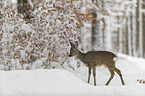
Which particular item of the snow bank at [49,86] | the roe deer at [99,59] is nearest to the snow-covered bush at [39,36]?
the roe deer at [99,59]

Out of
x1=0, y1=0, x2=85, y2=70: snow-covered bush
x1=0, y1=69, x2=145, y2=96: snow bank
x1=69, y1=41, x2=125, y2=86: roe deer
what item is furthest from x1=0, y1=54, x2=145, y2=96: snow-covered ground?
x1=0, y1=0, x2=85, y2=70: snow-covered bush

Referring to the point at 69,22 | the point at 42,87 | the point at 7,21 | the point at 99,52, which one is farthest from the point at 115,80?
the point at 7,21

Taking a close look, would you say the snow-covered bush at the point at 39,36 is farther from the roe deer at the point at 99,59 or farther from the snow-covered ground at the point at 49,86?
the snow-covered ground at the point at 49,86

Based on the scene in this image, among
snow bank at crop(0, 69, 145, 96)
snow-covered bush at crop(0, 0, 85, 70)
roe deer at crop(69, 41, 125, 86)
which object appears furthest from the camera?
snow-covered bush at crop(0, 0, 85, 70)

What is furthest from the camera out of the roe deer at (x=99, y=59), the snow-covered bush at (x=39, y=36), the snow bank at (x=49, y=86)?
the snow-covered bush at (x=39, y=36)

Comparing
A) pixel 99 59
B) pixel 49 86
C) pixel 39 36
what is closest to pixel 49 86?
pixel 49 86

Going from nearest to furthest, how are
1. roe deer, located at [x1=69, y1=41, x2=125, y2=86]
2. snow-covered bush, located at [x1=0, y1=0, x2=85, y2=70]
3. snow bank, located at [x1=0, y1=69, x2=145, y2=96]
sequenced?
snow bank, located at [x1=0, y1=69, x2=145, y2=96] < roe deer, located at [x1=69, y1=41, x2=125, y2=86] < snow-covered bush, located at [x1=0, y1=0, x2=85, y2=70]

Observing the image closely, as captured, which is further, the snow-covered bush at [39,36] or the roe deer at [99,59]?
the snow-covered bush at [39,36]

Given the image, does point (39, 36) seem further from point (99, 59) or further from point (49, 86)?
point (49, 86)

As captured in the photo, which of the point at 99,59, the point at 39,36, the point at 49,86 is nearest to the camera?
the point at 49,86

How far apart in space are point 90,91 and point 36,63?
313 cm

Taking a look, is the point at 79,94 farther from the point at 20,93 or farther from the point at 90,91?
the point at 20,93

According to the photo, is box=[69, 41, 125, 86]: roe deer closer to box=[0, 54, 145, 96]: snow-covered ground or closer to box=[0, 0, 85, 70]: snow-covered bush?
box=[0, 54, 145, 96]: snow-covered ground

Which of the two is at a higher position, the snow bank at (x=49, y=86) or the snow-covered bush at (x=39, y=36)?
the snow-covered bush at (x=39, y=36)
